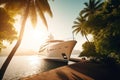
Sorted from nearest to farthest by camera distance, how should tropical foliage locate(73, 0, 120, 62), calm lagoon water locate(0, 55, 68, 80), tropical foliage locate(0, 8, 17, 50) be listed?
tropical foliage locate(0, 8, 17, 50) < tropical foliage locate(73, 0, 120, 62) < calm lagoon water locate(0, 55, 68, 80)

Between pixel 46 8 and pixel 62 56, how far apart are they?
81.1 feet

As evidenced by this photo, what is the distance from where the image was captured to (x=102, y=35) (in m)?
14.7

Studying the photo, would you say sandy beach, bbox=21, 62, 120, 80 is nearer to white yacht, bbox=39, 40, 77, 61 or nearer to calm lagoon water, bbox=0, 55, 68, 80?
calm lagoon water, bbox=0, 55, 68, 80

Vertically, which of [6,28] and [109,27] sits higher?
[109,27]

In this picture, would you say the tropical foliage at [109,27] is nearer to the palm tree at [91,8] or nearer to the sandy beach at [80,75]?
the sandy beach at [80,75]

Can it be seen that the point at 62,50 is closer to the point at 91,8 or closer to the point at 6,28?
the point at 91,8

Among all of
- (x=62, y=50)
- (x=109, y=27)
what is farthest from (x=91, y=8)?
(x=109, y=27)

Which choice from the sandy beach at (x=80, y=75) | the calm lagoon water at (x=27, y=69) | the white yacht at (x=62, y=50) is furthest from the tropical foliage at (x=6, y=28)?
the white yacht at (x=62, y=50)

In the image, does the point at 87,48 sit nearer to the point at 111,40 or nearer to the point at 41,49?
the point at 111,40

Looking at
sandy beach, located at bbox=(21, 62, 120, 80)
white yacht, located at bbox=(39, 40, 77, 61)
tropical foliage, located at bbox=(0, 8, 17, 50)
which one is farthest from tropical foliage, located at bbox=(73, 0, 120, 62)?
white yacht, located at bbox=(39, 40, 77, 61)

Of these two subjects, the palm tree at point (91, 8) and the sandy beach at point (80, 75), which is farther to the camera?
the palm tree at point (91, 8)

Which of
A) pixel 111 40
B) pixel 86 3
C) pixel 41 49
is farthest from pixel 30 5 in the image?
pixel 41 49

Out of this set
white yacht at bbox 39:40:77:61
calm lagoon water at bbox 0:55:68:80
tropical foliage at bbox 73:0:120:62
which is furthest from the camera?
white yacht at bbox 39:40:77:61

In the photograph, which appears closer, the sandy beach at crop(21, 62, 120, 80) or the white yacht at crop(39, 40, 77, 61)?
the sandy beach at crop(21, 62, 120, 80)
